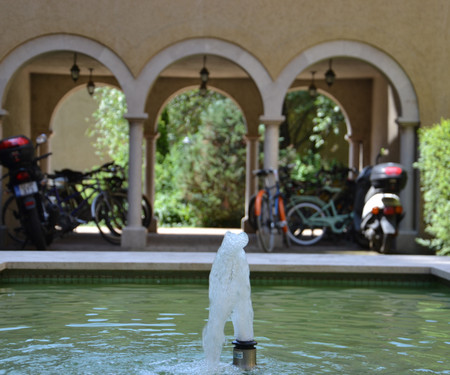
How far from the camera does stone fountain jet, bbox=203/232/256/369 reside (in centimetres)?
492

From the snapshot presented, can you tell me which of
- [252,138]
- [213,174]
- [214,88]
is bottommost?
[213,174]

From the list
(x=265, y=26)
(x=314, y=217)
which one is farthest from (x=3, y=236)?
(x=265, y=26)

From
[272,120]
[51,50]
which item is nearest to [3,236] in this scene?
[51,50]

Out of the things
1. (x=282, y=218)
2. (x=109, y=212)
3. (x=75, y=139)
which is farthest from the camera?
(x=75, y=139)

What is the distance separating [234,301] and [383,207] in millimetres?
6894

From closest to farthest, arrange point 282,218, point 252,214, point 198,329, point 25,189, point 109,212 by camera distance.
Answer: point 198,329 → point 25,189 → point 282,218 → point 109,212 → point 252,214

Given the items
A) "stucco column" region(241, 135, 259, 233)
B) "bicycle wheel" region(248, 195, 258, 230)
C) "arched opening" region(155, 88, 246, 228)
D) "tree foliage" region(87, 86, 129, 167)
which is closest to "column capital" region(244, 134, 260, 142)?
"stucco column" region(241, 135, 259, 233)

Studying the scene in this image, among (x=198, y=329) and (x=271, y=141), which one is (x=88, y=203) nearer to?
(x=271, y=141)

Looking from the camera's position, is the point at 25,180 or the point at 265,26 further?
the point at 265,26

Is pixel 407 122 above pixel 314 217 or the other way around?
above

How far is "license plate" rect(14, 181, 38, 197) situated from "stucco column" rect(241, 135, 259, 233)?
5736mm

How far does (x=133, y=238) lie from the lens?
39.8 feet

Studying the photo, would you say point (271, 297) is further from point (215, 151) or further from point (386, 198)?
point (215, 151)

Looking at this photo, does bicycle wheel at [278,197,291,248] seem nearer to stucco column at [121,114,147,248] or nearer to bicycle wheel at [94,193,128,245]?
stucco column at [121,114,147,248]
